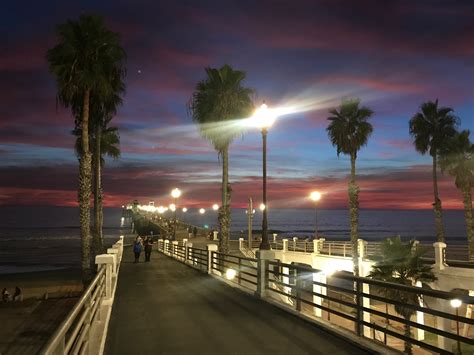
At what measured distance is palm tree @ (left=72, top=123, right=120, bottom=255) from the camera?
31516mm

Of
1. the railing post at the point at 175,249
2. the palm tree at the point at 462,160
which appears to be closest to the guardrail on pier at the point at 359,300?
the railing post at the point at 175,249

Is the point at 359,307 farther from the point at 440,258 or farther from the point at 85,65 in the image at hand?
the point at 85,65

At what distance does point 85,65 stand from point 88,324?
65.0 feet

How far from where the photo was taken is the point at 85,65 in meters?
23.9

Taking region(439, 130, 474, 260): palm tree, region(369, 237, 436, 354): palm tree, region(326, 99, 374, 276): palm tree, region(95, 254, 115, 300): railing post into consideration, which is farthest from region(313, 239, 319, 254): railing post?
region(95, 254, 115, 300): railing post

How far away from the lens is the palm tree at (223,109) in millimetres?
29516

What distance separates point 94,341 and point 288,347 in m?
3.62

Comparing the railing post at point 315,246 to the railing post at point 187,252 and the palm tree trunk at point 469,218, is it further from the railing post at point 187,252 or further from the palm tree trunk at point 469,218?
the railing post at point 187,252

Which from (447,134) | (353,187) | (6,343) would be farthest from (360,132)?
(6,343)

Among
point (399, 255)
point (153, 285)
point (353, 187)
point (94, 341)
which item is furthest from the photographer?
point (353, 187)

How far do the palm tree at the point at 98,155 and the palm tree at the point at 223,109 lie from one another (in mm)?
8582

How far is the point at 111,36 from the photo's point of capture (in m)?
24.5

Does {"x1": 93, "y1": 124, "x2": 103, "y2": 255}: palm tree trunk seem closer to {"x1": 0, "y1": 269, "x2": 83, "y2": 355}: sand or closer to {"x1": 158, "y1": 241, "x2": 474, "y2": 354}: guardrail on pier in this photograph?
{"x1": 0, "y1": 269, "x2": 83, "y2": 355}: sand

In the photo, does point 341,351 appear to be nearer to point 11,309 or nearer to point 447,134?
point 11,309
